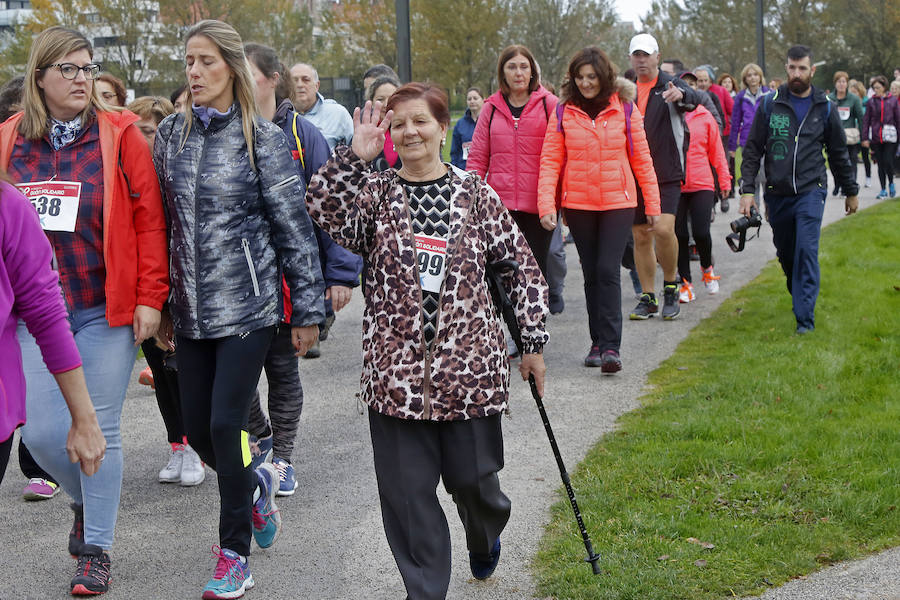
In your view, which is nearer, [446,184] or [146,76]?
[446,184]

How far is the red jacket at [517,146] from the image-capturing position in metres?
8.16

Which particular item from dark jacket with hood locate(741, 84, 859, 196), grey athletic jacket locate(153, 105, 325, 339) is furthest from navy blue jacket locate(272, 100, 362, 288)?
dark jacket with hood locate(741, 84, 859, 196)

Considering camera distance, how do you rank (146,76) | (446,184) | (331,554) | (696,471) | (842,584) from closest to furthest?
(446,184) → (842,584) → (331,554) → (696,471) → (146,76)

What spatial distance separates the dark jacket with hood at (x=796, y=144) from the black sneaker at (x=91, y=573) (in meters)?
6.00

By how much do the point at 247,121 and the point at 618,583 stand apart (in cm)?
227

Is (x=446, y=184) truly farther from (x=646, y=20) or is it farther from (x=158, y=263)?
(x=646, y=20)

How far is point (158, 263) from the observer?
14.8 ft

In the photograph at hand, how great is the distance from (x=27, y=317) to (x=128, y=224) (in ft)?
4.82

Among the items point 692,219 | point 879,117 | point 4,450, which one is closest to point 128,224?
point 4,450

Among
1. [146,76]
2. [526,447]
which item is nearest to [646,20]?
[146,76]

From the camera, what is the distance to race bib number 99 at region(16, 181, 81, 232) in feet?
14.4

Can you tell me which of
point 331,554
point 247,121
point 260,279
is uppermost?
point 247,121

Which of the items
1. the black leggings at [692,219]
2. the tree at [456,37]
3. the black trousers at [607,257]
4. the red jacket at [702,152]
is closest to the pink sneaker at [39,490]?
the black trousers at [607,257]

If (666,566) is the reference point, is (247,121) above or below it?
above
